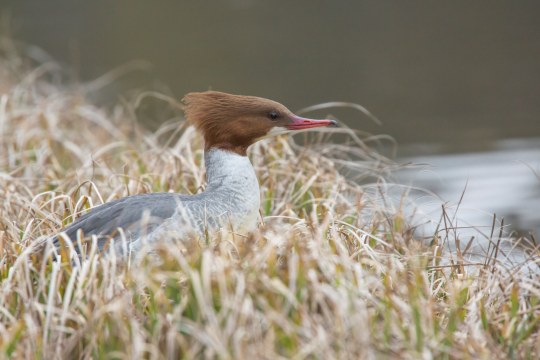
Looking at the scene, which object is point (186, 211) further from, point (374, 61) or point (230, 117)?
point (374, 61)

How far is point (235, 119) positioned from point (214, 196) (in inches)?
14.9

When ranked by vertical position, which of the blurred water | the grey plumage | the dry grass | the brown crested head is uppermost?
the brown crested head

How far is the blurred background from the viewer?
8.56 m

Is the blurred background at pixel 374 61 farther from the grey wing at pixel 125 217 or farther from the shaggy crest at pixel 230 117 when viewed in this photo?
the grey wing at pixel 125 217

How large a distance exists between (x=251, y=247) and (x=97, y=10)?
13685 millimetres

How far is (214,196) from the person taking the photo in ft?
13.5

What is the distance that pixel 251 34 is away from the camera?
46.1ft

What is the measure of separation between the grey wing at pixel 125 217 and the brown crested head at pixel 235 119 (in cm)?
43

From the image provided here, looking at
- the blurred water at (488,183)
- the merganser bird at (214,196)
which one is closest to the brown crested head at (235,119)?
the merganser bird at (214,196)

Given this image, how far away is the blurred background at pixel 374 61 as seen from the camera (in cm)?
856

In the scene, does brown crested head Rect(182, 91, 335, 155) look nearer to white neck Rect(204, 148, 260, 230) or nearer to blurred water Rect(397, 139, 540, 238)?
white neck Rect(204, 148, 260, 230)

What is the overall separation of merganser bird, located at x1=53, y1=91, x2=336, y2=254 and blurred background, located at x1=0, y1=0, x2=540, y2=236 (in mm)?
2631

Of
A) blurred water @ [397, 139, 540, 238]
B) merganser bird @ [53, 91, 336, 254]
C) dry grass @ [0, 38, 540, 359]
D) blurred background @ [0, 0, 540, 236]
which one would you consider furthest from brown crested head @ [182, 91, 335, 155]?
blurred background @ [0, 0, 540, 236]

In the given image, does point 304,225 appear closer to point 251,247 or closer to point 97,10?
point 251,247
